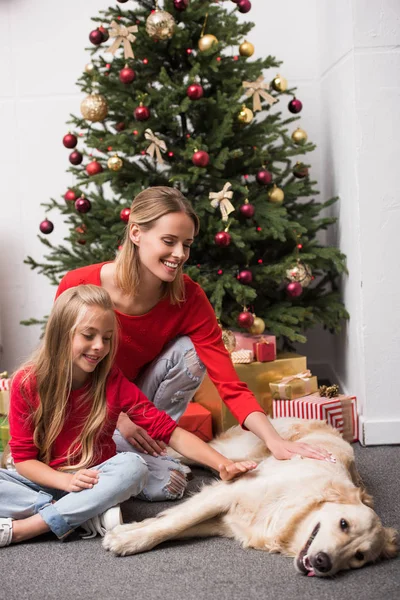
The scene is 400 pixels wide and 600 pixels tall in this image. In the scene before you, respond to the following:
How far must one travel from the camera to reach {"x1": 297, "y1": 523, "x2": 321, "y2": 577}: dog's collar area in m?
1.88

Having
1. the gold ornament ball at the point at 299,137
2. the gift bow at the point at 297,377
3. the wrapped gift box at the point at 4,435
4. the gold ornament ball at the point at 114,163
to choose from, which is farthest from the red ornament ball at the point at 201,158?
the wrapped gift box at the point at 4,435

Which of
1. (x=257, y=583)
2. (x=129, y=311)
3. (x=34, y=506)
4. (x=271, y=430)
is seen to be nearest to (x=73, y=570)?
(x=34, y=506)

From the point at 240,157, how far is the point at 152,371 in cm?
133

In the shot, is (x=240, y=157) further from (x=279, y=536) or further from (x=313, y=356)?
(x=279, y=536)

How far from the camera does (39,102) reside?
4.36 meters

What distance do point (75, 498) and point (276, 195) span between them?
1.94 metres

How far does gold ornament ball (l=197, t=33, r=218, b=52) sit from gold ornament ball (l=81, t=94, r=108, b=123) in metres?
0.51

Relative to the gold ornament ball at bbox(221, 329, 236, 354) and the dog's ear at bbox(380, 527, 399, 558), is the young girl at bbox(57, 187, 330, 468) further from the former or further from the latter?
the gold ornament ball at bbox(221, 329, 236, 354)

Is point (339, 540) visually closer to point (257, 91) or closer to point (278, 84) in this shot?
point (257, 91)

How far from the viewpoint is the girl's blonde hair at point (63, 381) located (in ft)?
7.16

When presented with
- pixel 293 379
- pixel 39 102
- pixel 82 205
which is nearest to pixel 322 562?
pixel 293 379

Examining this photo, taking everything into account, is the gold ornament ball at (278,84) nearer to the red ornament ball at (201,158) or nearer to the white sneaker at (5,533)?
the red ornament ball at (201,158)

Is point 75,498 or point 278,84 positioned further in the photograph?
point 278,84

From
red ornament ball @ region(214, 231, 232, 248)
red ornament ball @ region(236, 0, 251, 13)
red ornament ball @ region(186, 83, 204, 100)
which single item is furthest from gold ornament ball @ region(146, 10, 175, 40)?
red ornament ball @ region(214, 231, 232, 248)
